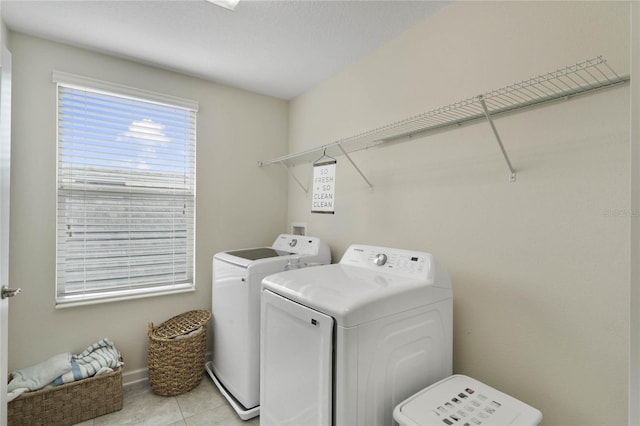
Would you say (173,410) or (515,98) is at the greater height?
(515,98)

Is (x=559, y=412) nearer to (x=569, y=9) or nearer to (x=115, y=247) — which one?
(x=569, y=9)

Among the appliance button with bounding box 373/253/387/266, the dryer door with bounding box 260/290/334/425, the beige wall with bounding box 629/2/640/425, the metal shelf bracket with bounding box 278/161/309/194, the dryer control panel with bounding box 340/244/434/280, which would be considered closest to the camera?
the beige wall with bounding box 629/2/640/425

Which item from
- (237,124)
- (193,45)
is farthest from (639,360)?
(237,124)

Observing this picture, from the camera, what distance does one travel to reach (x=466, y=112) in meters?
1.53

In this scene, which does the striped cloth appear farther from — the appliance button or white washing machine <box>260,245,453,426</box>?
the appliance button

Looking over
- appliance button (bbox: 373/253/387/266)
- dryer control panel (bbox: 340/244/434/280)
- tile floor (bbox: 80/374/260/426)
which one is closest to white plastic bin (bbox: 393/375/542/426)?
dryer control panel (bbox: 340/244/434/280)

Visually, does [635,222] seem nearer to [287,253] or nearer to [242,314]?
[242,314]

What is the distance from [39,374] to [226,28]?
2.42 m

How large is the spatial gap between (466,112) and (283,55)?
4.45ft

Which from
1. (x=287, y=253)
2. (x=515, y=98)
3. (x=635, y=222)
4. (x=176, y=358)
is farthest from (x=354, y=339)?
(x=176, y=358)

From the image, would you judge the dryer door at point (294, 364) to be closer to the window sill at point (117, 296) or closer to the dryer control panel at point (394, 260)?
the dryer control panel at point (394, 260)

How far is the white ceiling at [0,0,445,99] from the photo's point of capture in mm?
1681

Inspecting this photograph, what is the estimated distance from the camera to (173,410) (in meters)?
2.05

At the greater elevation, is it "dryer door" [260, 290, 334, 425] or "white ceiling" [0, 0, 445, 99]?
"white ceiling" [0, 0, 445, 99]
